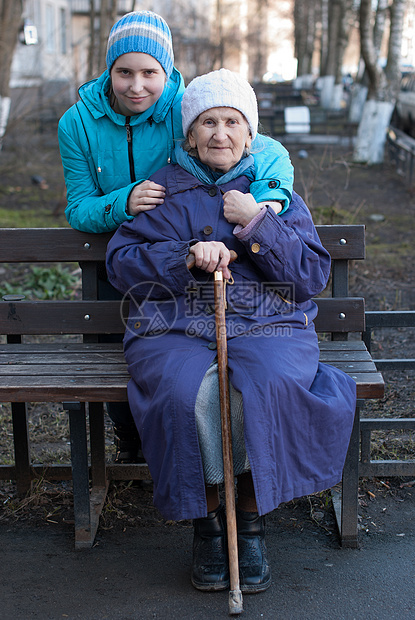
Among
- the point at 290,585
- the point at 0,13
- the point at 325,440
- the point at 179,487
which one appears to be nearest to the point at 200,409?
the point at 179,487

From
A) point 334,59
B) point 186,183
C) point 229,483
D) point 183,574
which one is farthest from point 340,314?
point 334,59

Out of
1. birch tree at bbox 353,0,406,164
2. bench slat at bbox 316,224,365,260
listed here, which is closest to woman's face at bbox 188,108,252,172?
bench slat at bbox 316,224,365,260

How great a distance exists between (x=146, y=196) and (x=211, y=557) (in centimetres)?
132

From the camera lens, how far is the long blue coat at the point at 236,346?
232 centimetres

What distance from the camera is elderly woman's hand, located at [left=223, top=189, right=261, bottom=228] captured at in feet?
8.24

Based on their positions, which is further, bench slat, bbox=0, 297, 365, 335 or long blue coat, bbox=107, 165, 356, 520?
bench slat, bbox=0, 297, 365, 335

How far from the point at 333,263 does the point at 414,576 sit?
4.27 feet

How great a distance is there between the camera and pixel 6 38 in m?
11.2

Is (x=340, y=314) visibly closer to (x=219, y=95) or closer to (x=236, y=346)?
(x=236, y=346)

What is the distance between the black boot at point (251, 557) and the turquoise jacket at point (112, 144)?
123cm

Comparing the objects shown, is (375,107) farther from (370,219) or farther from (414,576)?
(414,576)

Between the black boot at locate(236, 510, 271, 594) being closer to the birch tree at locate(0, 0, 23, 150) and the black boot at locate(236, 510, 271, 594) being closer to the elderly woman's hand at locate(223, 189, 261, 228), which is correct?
the elderly woman's hand at locate(223, 189, 261, 228)

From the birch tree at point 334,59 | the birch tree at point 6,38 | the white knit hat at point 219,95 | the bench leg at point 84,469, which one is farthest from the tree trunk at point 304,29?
the bench leg at point 84,469

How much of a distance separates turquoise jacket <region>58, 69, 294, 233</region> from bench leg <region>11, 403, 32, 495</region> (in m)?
0.88
